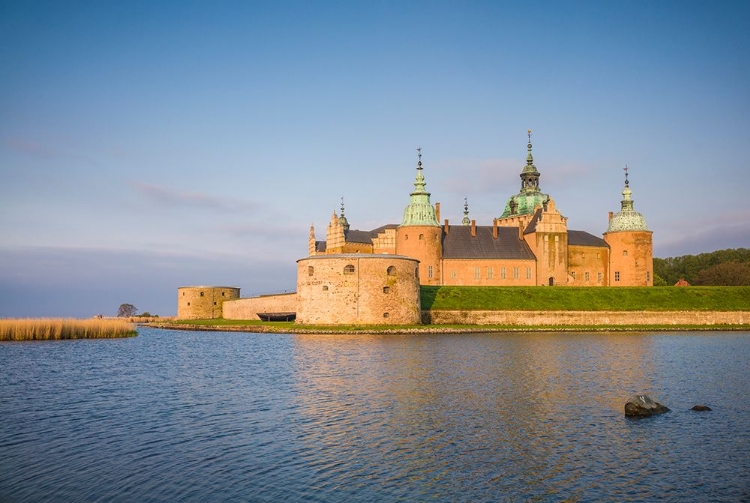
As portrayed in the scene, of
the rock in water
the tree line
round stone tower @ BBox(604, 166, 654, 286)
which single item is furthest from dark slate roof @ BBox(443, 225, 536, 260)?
the rock in water

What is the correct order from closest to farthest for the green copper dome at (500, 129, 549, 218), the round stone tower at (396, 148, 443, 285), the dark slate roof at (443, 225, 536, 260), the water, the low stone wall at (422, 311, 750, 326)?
the water, the low stone wall at (422, 311, 750, 326), the round stone tower at (396, 148, 443, 285), the dark slate roof at (443, 225, 536, 260), the green copper dome at (500, 129, 549, 218)

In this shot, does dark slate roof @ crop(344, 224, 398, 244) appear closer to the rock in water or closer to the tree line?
the tree line

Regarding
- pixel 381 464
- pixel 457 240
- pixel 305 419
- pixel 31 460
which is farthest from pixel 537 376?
pixel 457 240

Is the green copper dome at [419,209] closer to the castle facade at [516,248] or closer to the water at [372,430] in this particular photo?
the castle facade at [516,248]

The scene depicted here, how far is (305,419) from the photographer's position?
15914 millimetres

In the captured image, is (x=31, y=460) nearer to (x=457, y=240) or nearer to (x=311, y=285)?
(x=311, y=285)

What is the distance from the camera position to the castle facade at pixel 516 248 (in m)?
64.8

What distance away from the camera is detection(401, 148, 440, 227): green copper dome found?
64.4 metres

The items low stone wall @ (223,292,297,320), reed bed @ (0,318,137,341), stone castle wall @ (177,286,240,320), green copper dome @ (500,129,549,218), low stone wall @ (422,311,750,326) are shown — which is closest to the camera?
reed bed @ (0,318,137,341)

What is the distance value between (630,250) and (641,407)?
56.9 meters

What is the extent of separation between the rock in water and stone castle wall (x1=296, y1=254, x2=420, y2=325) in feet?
101

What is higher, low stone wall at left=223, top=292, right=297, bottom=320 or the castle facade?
the castle facade

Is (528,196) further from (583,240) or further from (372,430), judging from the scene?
(372,430)

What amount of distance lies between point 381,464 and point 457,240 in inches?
2278
